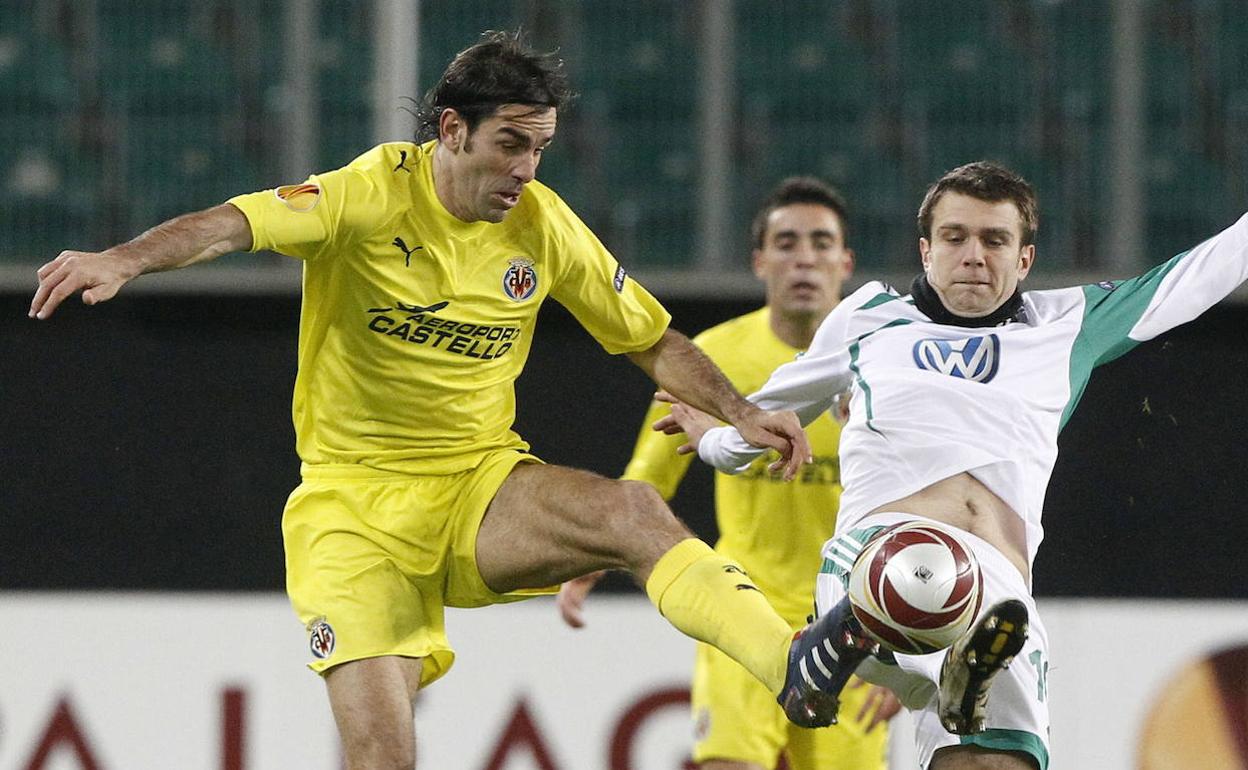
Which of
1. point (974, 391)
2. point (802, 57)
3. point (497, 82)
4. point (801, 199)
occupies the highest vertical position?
point (802, 57)

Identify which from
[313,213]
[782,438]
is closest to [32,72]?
[313,213]

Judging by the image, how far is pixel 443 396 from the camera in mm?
4539

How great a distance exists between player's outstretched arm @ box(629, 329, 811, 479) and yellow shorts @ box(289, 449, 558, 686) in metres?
0.40

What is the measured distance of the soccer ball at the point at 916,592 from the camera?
3537 millimetres

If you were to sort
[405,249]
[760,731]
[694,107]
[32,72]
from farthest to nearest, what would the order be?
1. [694,107]
2. [32,72]
3. [760,731]
4. [405,249]

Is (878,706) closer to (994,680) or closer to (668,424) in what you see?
(668,424)

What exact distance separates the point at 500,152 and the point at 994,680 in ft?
5.12

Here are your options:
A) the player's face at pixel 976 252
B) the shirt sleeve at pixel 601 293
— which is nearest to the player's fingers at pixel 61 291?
the shirt sleeve at pixel 601 293

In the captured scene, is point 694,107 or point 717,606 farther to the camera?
point 694,107

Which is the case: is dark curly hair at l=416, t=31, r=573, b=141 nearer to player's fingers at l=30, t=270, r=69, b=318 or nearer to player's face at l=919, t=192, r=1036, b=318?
player's face at l=919, t=192, r=1036, b=318

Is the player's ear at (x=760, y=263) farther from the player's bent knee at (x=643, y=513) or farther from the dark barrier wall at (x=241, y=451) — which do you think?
the player's bent knee at (x=643, y=513)

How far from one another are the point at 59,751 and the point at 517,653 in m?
1.57

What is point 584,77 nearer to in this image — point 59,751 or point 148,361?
point 148,361

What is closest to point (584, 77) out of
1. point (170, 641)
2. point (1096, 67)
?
point (1096, 67)
